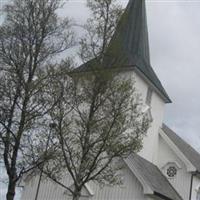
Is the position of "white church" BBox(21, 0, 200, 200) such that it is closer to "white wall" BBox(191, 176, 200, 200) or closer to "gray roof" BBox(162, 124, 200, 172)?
"white wall" BBox(191, 176, 200, 200)

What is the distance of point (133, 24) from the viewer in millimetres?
36281

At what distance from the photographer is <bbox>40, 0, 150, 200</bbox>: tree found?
2056cm

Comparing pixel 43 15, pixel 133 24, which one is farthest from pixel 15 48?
pixel 133 24

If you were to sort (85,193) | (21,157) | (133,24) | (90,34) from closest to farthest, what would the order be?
(21,157), (90,34), (85,193), (133,24)

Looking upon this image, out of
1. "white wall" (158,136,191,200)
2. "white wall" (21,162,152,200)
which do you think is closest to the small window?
"white wall" (158,136,191,200)

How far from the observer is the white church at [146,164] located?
29391 mm

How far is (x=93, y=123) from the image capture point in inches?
816

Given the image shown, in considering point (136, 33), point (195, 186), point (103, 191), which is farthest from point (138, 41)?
point (103, 191)

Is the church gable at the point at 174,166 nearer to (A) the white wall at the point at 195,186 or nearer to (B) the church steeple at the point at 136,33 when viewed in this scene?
Result: (A) the white wall at the point at 195,186

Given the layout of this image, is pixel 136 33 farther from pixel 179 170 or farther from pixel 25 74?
pixel 25 74

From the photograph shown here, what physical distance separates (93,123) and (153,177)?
12.2 meters

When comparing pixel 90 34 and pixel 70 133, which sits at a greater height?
pixel 90 34

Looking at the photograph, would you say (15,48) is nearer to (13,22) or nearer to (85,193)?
(13,22)

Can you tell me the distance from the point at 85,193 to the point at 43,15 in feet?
44.0
